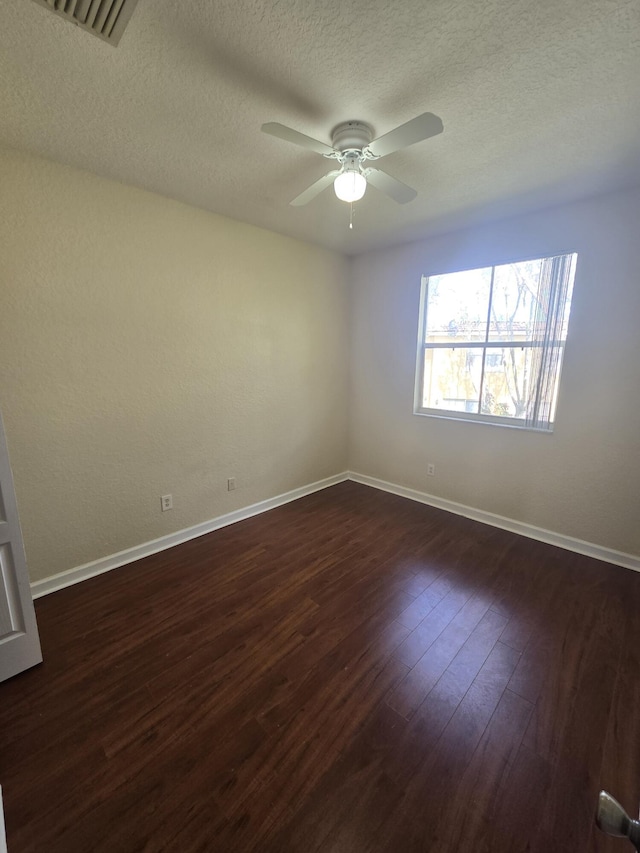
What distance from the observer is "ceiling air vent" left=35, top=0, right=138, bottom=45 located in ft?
Result: 3.38

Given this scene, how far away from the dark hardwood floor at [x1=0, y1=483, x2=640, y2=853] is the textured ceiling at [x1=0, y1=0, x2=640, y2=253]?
8.41 feet

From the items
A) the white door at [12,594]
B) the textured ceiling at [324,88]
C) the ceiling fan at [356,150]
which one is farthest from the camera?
the white door at [12,594]

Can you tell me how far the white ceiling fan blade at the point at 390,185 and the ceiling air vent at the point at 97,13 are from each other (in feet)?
3.58

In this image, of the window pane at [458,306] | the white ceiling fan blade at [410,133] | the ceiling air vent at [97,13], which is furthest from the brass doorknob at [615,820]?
the window pane at [458,306]

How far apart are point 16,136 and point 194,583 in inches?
105

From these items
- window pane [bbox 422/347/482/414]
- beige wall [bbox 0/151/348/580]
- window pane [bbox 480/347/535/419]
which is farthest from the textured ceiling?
window pane [bbox 422/347/482/414]

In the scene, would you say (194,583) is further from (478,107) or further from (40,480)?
(478,107)

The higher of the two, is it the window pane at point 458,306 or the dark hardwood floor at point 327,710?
the window pane at point 458,306

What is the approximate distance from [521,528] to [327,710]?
2259 mm

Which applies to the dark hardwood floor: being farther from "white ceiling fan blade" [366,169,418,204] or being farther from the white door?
"white ceiling fan blade" [366,169,418,204]

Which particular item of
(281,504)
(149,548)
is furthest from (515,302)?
(149,548)

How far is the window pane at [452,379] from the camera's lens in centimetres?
316

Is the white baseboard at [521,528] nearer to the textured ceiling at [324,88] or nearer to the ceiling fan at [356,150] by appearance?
the textured ceiling at [324,88]

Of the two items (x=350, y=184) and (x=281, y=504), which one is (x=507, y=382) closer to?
(x=350, y=184)
